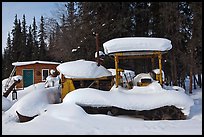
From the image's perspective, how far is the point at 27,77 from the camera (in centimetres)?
2352

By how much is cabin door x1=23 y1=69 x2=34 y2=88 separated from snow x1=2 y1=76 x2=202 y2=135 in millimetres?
13882

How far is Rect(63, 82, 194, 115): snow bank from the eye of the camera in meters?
8.35

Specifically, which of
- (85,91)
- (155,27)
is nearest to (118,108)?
(85,91)

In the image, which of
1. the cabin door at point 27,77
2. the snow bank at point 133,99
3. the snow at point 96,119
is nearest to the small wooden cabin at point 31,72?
the cabin door at point 27,77

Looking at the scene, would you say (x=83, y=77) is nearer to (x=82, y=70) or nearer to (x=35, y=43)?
(x=82, y=70)

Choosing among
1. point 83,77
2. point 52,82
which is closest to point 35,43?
point 52,82

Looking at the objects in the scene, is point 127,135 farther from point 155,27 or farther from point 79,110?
point 155,27

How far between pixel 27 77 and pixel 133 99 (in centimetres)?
1700

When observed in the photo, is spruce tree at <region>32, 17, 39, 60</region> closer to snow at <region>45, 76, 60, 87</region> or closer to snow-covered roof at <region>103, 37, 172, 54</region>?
snow at <region>45, 76, 60, 87</region>

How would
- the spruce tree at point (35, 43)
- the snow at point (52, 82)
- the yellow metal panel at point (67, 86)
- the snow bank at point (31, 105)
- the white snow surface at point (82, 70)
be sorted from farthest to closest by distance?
1. the spruce tree at point (35, 43)
2. the snow at point (52, 82)
3. the yellow metal panel at point (67, 86)
4. the white snow surface at point (82, 70)
5. the snow bank at point (31, 105)

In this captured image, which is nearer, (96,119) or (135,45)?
(96,119)

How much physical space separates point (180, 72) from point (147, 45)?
10.1m

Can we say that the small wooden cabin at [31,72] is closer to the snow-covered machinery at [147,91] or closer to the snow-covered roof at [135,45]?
the snow-covered machinery at [147,91]

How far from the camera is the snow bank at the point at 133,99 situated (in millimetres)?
8352
